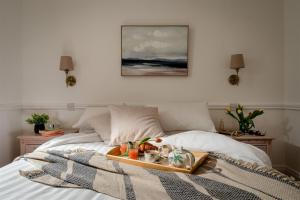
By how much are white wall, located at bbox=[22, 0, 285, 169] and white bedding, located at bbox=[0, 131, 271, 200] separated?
3.06 ft

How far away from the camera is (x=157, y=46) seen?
2.87 m

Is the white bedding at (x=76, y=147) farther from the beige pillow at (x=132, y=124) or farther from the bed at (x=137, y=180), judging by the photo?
the beige pillow at (x=132, y=124)

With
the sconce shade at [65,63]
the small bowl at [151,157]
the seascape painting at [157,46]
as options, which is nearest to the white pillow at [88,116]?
the sconce shade at [65,63]

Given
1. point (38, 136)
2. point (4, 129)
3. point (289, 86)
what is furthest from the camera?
point (289, 86)

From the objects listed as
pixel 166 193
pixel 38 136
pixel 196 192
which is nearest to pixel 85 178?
pixel 166 193

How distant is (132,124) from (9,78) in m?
1.62

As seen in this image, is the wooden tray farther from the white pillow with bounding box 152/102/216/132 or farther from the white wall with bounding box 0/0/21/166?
the white wall with bounding box 0/0/21/166

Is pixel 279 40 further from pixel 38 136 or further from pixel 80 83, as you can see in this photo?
pixel 38 136

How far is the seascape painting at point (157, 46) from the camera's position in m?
2.87

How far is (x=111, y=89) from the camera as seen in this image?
9.58 ft

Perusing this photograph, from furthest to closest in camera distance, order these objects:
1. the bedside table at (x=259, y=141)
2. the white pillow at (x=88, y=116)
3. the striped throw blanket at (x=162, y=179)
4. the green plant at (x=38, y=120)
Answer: the green plant at (x=38, y=120), the white pillow at (x=88, y=116), the bedside table at (x=259, y=141), the striped throw blanket at (x=162, y=179)

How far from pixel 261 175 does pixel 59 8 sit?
109 inches

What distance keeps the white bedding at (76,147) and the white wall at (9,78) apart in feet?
3.45

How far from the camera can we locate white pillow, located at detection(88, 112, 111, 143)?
2207 millimetres
